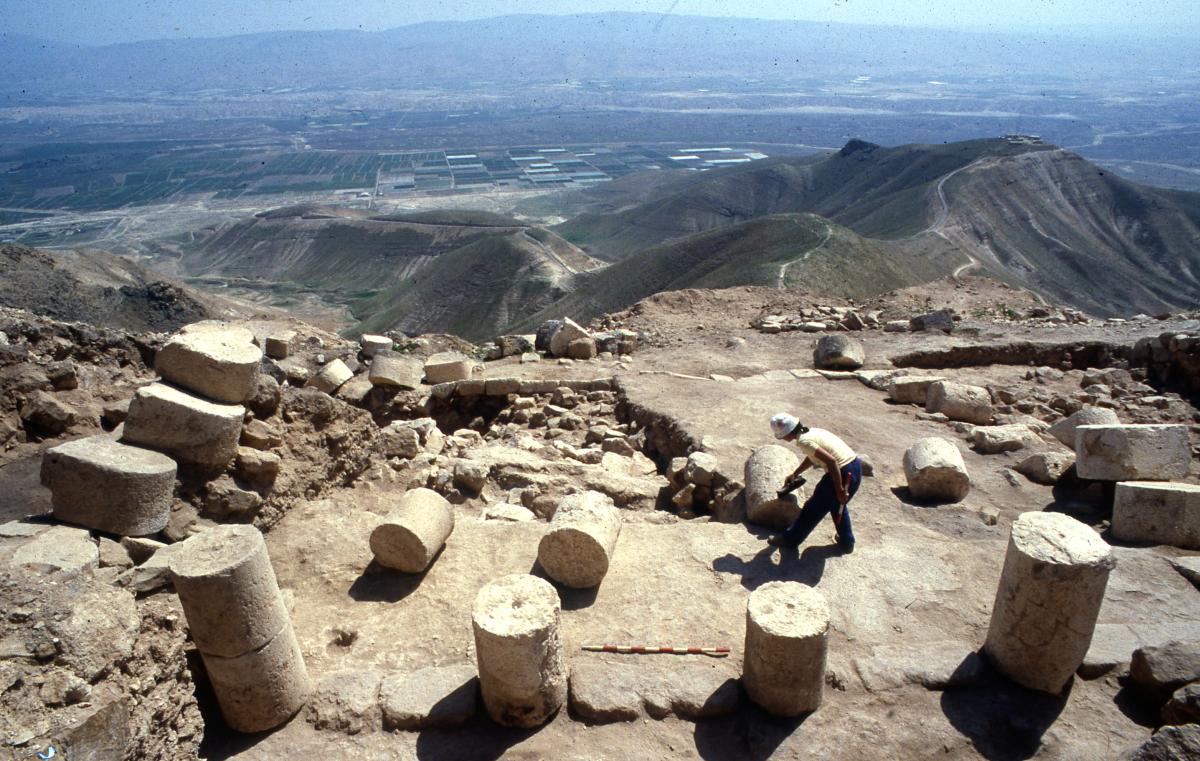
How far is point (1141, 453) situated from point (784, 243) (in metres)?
33.4

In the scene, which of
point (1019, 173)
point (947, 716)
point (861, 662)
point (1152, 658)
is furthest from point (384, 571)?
point (1019, 173)

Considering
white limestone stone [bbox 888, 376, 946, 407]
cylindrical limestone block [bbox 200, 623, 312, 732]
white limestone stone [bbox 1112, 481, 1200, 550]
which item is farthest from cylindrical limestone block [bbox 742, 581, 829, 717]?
white limestone stone [bbox 888, 376, 946, 407]

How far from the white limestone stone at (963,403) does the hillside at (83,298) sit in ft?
107

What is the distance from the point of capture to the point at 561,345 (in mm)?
14938

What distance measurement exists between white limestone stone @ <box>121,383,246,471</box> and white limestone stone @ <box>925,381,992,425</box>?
9.77 metres

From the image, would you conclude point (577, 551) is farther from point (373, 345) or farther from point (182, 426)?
point (373, 345)

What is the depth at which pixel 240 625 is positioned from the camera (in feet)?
16.4

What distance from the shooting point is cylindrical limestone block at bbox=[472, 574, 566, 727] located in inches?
197

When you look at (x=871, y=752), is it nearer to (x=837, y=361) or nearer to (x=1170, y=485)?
(x=1170, y=485)

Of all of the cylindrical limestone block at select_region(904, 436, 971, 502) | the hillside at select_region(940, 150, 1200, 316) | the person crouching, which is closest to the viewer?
the person crouching

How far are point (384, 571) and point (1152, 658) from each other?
6.28 meters

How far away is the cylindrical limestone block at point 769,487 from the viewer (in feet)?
25.3

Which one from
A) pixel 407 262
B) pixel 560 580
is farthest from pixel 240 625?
pixel 407 262

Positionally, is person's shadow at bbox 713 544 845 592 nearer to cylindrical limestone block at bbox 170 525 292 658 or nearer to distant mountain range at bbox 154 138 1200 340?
cylindrical limestone block at bbox 170 525 292 658
